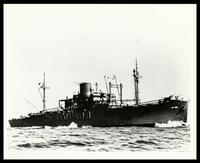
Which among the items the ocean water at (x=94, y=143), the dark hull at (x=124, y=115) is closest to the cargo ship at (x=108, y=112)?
the dark hull at (x=124, y=115)

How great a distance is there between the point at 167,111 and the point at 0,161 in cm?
1191

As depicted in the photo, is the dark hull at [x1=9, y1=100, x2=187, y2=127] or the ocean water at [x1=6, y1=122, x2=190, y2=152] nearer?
the ocean water at [x1=6, y1=122, x2=190, y2=152]

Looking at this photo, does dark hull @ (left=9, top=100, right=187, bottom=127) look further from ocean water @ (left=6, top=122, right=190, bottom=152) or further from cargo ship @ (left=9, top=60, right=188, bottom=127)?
ocean water @ (left=6, top=122, right=190, bottom=152)

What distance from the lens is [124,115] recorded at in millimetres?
20984

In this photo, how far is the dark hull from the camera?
65.7 ft

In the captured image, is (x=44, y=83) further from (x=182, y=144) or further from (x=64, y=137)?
(x=182, y=144)

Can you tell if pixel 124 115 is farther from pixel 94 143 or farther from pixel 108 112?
pixel 94 143

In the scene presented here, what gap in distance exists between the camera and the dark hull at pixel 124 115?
20.0m

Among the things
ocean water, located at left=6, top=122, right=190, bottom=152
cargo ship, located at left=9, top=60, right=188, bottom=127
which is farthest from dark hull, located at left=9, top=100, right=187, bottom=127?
ocean water, located at left=6, top=122, right=190, bottom=152

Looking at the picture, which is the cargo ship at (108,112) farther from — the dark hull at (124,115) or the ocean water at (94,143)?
the ocean water at (94,143)

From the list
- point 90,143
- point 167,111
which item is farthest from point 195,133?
point 167,111

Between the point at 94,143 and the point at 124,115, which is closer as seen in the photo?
the point at 94,143

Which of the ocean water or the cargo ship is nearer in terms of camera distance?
the ocean water

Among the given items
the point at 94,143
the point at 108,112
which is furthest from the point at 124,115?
the point at 94,143
